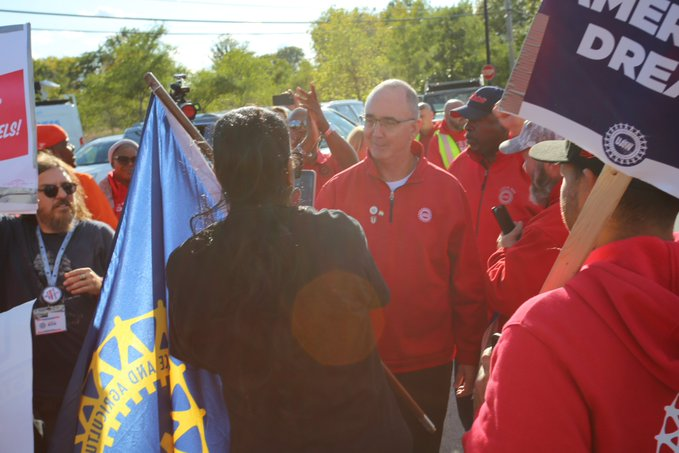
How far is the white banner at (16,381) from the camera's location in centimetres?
250

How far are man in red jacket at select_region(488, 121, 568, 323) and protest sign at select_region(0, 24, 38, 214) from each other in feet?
6.64

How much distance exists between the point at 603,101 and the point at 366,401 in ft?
3.45

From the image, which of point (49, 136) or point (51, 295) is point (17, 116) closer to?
point (51, 295)

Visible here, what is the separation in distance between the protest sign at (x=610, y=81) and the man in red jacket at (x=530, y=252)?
3.91ft

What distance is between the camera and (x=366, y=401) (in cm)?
195

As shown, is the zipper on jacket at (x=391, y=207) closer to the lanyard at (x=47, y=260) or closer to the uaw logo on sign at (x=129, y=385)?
the uaw logo on sign at (x=129, y=385)

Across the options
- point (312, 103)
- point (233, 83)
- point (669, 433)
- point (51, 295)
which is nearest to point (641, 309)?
point (669, 433)

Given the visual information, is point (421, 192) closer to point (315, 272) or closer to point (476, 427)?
point (315, 272)

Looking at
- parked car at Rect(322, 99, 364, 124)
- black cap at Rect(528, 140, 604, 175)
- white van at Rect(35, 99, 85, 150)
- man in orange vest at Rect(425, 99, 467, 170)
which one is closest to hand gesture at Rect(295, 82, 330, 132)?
man in orange vest at Rect(425, 99, 467, 170)

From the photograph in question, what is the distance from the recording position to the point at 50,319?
10.3ft

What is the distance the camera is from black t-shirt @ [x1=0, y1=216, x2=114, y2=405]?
10.4 ft

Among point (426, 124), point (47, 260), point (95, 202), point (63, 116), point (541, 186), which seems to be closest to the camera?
point (541, 186)

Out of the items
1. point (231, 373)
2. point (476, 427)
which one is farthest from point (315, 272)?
point (476, 427)

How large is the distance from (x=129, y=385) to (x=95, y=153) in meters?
12.9
